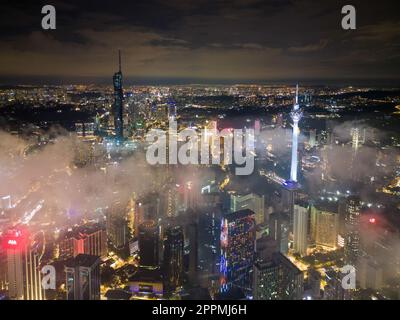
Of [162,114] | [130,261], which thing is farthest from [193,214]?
[162,114]

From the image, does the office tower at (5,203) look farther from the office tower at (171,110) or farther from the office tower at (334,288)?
the office tower at (334,288)

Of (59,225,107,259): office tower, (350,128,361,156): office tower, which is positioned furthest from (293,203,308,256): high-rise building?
(59,225,107,259): office tower

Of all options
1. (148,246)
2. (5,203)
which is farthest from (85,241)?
(5,203)

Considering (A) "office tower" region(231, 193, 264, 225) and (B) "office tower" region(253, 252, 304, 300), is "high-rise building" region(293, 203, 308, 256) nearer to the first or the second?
(A) "office tower" region(231, 193, 264, 225)

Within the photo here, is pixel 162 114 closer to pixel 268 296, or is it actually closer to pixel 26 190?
pixel 26 190

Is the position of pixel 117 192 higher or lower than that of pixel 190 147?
lower
